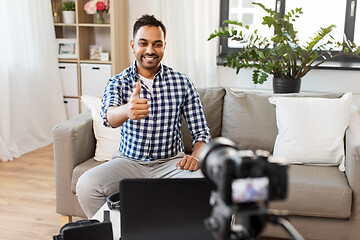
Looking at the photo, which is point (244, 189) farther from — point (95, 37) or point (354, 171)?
point (95, 37)

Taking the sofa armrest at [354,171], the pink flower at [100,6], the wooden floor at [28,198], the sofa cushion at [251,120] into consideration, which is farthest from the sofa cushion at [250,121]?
A: the pink flower at [100,6]

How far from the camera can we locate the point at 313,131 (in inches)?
98.0

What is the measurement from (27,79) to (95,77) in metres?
0.57

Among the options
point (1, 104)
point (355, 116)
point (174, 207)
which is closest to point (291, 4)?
point (355, 116)

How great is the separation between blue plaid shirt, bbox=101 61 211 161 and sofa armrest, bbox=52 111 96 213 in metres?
0.29

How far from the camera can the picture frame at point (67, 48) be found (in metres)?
4.29

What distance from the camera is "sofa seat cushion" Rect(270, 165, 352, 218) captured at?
2.19m

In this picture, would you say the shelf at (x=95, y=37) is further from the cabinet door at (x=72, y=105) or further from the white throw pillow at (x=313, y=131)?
the white throw pillow at (x=313, y=131)

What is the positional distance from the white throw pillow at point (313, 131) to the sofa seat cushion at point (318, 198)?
8.7 inches

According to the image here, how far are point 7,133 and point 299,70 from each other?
2270 millimetres

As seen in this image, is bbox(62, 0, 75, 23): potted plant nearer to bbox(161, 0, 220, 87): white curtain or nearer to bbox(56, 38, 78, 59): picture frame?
bbox(56, 38, 78, 59): picture frame

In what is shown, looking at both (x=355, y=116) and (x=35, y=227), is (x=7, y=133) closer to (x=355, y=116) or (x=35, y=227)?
(x=35, y=227)

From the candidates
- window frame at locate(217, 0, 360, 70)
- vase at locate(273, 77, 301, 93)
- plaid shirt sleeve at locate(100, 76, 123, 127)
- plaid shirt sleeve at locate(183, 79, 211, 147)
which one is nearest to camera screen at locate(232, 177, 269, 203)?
plaid shirt sleeve at locate(100, 76, 123, 127)

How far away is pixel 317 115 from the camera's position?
251 centimetres
